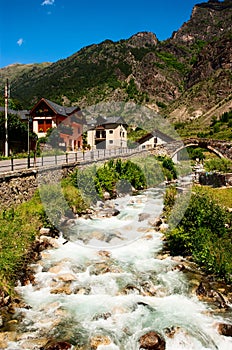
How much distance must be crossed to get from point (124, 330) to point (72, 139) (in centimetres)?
3628

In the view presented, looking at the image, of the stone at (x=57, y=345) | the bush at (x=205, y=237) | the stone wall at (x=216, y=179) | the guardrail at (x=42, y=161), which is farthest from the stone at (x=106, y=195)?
the stone at (x=57, y=345)

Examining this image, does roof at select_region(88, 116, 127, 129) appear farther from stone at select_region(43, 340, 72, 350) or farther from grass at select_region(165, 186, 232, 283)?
stone at select_region(43, 340, 72, 350)

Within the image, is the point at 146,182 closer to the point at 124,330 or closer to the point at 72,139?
the point at 72,139

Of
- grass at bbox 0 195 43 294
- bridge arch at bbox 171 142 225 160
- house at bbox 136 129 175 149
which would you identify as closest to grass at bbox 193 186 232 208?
grass at bbox 0 195 43 294

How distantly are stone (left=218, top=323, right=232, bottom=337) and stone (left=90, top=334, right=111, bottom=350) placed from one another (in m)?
2.83

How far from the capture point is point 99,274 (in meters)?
11.1

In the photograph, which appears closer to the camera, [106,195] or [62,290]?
[62,290]

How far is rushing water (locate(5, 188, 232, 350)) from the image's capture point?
7762 millimetres

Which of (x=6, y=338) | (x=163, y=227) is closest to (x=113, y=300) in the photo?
(x=6, y=338)

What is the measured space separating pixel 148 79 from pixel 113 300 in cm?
14381

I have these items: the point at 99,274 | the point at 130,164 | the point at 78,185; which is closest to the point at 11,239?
the point at 99,274

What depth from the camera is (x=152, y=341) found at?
295 inches

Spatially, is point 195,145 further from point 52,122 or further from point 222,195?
point 222,195

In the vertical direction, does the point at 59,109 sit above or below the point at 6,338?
above
